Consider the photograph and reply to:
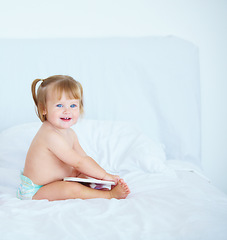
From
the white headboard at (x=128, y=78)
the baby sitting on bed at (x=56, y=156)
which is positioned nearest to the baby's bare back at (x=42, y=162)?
the baby sitting on bed at (x=56, y=156)

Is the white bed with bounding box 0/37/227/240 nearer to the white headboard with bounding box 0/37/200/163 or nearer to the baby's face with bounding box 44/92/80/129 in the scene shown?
the white headboard with bounding box 0/37/200/163

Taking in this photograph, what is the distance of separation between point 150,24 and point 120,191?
1354 mm

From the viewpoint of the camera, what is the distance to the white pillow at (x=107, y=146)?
4.57 ft

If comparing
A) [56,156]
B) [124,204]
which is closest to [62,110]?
[56,156]

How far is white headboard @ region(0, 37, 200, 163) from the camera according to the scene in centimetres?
184

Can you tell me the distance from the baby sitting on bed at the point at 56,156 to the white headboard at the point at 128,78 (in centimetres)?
67

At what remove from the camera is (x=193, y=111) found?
1874 millimetres

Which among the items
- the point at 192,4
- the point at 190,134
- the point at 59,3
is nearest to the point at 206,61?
the point at 192,4

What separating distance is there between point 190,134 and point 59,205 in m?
1.11

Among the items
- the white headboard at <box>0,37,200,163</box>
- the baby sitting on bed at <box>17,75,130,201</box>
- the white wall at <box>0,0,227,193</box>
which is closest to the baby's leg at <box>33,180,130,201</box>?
Answer: the baby sitting on bed at <box>17,75,130,201</box>

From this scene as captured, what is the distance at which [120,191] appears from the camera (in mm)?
1097

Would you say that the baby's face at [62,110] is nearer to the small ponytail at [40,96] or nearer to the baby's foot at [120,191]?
the small ponytail at [40,96]

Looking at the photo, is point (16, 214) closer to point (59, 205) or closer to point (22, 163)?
point (59, 205)

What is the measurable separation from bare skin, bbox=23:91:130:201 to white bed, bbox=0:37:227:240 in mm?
70
